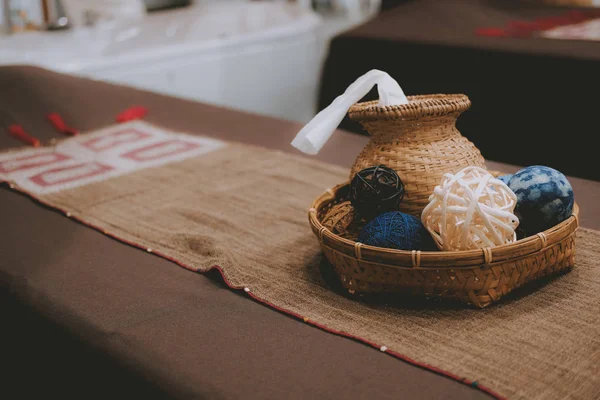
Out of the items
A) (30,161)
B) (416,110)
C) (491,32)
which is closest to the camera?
(416,110)

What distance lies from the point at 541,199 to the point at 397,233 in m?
0.16

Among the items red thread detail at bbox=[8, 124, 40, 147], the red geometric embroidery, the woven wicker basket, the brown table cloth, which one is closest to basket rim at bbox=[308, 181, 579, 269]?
the woven wicker basket

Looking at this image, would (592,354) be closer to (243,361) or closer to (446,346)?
(446,346)

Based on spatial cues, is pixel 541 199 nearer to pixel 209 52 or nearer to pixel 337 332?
pixel 337 332

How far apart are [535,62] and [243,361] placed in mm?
1479

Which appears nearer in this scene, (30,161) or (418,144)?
(418,144)

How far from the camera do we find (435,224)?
0.61m

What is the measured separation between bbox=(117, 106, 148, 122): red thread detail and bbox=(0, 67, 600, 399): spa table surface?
1.58ft

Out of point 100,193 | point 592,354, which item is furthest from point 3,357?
point 592,354

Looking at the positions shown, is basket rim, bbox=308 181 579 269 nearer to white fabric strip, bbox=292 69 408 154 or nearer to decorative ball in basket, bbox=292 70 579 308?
decorative ball in basket, bbox=292 70 579 308

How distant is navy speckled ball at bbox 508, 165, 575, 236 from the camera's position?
631 millimetres

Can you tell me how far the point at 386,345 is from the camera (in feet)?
1.89

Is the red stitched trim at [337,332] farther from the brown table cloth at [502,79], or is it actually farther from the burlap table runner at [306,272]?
the brown table cloth at [502,79]

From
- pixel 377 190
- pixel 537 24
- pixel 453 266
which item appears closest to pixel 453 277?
pixel 453 266
